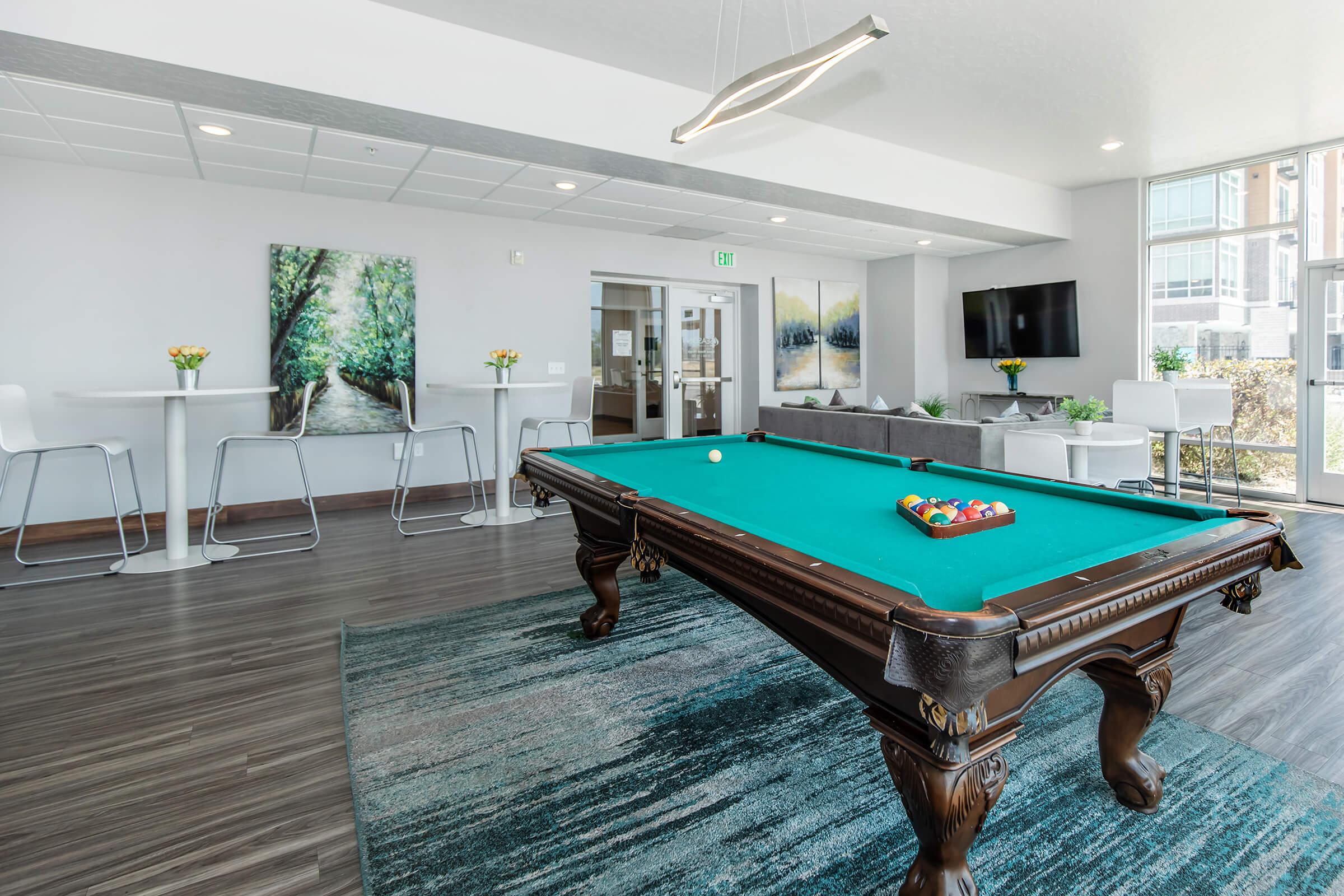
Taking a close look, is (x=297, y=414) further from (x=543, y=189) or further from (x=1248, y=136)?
(x=1248, y=136)

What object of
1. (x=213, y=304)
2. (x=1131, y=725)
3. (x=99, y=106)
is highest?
(x=99, y=106)

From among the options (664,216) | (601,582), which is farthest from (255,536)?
(664,216)

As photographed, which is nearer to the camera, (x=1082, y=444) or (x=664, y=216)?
(x=1082, y=444)

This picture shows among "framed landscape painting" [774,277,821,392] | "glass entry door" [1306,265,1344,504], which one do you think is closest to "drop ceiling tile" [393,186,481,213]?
"framed landscape painting" [774,277,821,392]

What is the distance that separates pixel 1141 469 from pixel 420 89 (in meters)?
4.92

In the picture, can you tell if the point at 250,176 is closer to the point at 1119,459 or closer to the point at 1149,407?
the point at 1119,459

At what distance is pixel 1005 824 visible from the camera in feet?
5.64

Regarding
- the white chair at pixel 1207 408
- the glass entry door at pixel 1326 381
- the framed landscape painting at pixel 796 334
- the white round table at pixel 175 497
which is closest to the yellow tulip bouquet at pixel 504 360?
the white round table at pixel 175 497

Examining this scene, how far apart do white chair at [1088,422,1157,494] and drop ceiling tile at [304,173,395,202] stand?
5.40m

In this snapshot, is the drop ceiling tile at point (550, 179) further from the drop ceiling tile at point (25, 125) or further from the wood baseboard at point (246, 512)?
the wood baseboard at point (246, 512)

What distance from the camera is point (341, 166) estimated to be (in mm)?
4625

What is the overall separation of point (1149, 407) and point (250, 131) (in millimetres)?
6339

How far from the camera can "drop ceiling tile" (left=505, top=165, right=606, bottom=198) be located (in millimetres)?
4719

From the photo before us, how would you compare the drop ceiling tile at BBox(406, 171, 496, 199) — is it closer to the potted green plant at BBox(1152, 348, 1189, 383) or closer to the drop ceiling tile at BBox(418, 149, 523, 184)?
the drop ceiling tile at BBox(418, 149, 523, 184)
